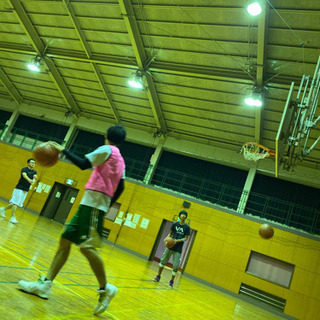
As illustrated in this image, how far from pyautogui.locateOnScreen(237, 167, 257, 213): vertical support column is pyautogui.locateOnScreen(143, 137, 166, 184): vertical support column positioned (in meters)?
4.79

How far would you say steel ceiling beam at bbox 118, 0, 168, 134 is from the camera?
1140cm

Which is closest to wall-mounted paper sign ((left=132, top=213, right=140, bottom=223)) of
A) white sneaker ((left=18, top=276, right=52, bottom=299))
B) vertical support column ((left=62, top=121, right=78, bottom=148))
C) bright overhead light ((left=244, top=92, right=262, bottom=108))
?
bright overhead light ((left=244, top=92, right=262, bottom=108))

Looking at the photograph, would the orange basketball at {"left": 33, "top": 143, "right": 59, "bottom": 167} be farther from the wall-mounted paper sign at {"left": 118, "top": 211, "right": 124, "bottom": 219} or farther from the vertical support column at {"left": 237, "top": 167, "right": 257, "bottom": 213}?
the vertical support column at {"left": 237, "top": 167, "right": 257, "bottom": 213}

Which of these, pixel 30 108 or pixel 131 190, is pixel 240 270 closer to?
pixel 131 190

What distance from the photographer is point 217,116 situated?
14.1 metres

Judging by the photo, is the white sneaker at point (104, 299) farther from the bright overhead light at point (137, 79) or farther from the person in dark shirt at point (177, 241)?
the bright overhead light at point (137, 79)

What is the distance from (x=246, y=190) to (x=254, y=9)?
26.7 feet

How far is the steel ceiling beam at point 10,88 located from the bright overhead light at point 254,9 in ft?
50.1

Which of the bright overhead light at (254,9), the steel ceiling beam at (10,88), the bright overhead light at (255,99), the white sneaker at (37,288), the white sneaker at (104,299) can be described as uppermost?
the bright overhead light at (254,9)

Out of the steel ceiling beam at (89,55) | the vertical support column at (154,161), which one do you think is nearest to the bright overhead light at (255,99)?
the vertical support column at (154,161)

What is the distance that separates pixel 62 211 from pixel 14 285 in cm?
1402

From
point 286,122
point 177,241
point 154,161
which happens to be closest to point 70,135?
point 154,161

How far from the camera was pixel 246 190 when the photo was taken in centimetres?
1448

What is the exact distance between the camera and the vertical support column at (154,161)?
16.0 metres
